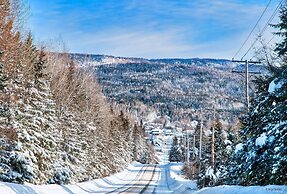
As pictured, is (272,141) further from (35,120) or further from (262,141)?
(35,120)

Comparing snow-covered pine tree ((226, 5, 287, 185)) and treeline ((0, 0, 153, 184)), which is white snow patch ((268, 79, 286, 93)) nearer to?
snow-covered pine tree ((226, 5, 287, 185))

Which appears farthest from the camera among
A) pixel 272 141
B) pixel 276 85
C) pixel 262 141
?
pixel 262 141

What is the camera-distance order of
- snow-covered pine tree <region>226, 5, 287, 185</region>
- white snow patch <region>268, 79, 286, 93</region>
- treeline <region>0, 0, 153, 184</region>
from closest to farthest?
snow-covered pine tree <region>226, 5, 287, 185</region> → white snow patch <region>268, 79, 286, 93</region> → treeline <region>0, 0, 153, 184</region>

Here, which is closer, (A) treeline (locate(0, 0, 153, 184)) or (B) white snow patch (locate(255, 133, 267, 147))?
(B) white snow patch (locate(255, 133, 267, 147))

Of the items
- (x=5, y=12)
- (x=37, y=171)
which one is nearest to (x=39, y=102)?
(x=37, y=171)

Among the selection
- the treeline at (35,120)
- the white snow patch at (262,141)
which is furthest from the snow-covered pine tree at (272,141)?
the treeline at (35,120)

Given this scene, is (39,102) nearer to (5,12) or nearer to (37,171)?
(37,171)

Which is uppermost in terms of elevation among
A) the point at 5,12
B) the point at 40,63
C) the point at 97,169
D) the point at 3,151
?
the point at 5,12

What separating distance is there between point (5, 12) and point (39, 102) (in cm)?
692

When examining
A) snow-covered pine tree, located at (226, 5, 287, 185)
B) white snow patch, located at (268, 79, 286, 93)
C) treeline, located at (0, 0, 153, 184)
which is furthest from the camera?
treeline, located at (0, 0, 153, 184)

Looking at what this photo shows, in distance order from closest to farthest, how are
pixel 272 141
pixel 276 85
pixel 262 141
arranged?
1. pixel 272 141
2. pixel 276 85
3. pixel 262 141

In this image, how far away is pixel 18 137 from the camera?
2267 cm

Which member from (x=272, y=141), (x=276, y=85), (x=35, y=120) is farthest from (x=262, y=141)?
(x=35, y=120)

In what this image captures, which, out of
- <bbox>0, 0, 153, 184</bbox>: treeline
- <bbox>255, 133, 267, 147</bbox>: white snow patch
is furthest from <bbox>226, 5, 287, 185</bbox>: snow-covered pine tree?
<bbox>0, 0, 153, 184</bbox>: treeline
